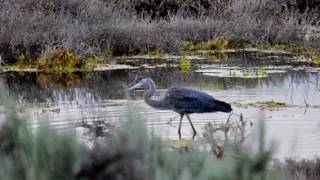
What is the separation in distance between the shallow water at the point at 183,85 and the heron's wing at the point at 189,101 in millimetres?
265

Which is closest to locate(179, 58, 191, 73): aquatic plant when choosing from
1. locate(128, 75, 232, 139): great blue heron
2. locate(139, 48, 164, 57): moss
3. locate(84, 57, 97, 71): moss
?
locate(139, 48, 164, 57): moss

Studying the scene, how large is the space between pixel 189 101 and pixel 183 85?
5178mm

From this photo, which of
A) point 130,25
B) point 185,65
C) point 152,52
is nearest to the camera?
point 185,65

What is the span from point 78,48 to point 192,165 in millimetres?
19381

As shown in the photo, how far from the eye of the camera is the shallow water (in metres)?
13.1

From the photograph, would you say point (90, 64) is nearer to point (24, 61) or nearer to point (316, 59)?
point (24, 61)

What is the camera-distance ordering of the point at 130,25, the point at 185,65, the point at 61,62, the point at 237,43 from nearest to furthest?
the point at 61,62, the point at 185,65, the point at 130,25, the point at 237,43

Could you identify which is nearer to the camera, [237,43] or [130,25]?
[130,25]

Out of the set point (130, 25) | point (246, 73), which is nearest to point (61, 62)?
point (130, 25)

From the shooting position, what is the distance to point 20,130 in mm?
5043

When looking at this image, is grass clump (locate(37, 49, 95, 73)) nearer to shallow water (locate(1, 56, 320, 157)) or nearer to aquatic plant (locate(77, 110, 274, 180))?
shallow water (locate(1, 56, 320, 157))

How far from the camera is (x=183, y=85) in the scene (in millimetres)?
19328

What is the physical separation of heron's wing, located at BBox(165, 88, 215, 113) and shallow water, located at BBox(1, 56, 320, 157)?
265 mm

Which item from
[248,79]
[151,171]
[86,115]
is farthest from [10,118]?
[248,79]
